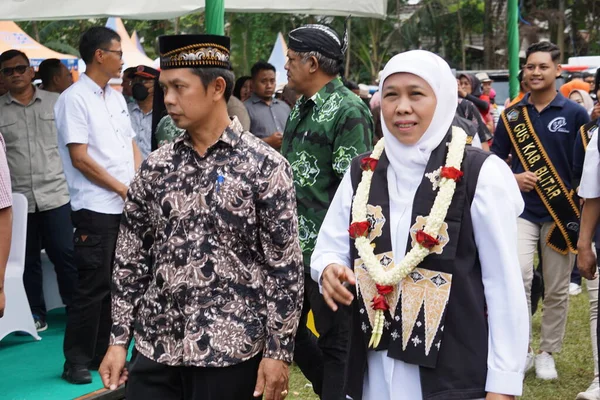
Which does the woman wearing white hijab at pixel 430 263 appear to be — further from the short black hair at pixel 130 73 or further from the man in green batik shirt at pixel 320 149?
the short black hair at pixel 130 73

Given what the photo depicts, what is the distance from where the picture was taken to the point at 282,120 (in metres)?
9.62

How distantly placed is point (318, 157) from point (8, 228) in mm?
1614

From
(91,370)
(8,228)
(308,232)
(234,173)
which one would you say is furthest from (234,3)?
(234,173)

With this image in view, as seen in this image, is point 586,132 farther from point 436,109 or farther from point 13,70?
point 13,70

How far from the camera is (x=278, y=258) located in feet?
11.0

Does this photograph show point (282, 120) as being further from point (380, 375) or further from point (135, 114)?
point (380, 375)

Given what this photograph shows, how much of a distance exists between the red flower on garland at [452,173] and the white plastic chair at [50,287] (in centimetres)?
614

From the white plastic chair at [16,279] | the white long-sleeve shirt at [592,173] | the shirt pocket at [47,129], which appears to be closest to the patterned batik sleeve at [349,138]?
the white long-sleeve shirt at [592,173]

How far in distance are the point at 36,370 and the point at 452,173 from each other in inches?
183

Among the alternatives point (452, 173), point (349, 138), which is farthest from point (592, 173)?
point (452, 173)

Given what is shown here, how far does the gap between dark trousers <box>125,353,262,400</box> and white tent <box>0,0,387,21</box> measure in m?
4.35

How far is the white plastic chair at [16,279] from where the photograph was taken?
6879mm

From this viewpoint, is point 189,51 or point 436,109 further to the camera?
point 189,51

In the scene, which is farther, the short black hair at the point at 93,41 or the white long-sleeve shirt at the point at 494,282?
the short black hair at the point at 93,41
